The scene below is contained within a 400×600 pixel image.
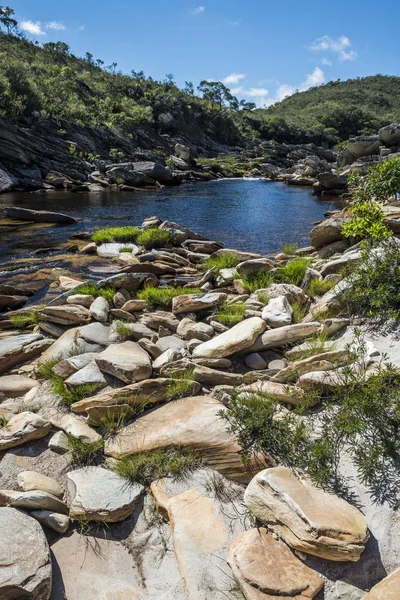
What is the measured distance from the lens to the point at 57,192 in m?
34.5

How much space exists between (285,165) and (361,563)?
73699 millimetres

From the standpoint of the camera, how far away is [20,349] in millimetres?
6707

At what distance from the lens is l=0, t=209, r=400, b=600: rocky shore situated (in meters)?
3.04

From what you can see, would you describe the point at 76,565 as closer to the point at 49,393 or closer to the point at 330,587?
the point at 330,587

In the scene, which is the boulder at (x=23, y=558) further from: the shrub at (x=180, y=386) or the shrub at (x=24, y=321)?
the shrub at (x=24, y=321)

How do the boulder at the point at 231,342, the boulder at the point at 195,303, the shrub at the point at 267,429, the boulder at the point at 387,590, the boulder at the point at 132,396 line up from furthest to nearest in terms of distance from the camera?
the boulder at the point at 195,303 → the boulder at the point at 231,342 → the boulder at the point at 132,396 → the shrub at the point at 267,429 → the boulder at the point at 387,590

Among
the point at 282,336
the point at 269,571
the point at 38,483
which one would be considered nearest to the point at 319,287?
the point at 282,336

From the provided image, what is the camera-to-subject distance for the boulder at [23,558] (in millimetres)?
2818

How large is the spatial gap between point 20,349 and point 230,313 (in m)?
3.64

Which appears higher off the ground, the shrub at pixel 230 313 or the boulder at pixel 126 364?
the shrub at pixel 230 313

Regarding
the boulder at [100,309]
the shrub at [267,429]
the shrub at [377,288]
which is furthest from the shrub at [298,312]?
the boulder at [100,309]

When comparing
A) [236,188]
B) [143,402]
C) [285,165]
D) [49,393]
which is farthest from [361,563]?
[285,165]

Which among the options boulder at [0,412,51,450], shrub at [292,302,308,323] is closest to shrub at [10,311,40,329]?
boulder at [0,412,51,450]

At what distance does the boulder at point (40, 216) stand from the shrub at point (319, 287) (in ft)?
53.5
